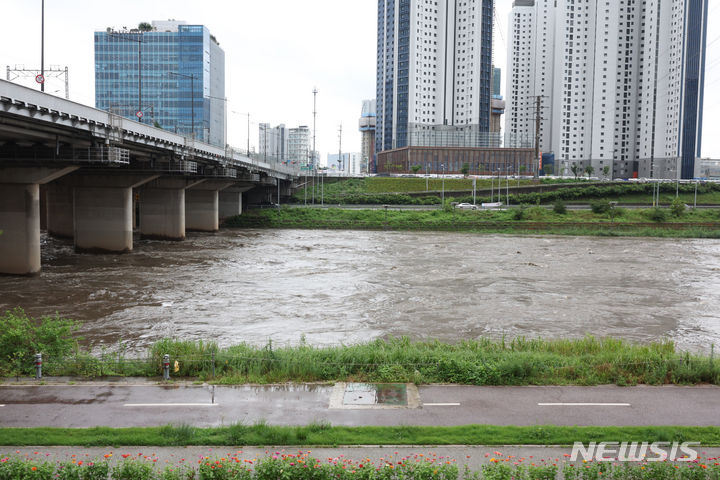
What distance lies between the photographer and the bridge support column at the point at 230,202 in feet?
320

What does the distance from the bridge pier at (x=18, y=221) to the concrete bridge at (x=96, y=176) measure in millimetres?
66

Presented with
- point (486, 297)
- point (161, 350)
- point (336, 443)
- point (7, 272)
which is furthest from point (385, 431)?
point (7, 272)

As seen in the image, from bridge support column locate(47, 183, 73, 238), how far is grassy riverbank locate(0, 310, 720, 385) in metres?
56.1

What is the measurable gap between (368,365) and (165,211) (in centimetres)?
5852

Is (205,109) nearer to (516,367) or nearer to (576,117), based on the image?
(576,117)

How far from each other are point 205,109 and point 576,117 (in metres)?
108

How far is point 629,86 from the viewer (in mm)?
184500

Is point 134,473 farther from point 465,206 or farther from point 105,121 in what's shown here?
point 465,206

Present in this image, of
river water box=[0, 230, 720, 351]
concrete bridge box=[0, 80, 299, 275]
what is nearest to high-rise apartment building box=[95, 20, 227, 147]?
concrete bridge box=[0, 80, 299, 275]

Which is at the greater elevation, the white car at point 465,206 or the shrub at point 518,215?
the white car at point 465,206

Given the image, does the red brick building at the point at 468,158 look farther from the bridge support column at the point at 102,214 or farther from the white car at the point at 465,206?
the bridge support column at the point at 102,214

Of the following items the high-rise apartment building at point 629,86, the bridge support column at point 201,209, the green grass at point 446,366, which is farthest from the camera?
the high-rise apartment building at point 629,86

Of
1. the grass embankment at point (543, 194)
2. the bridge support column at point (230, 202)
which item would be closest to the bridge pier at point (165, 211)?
the bridge support column at point (230, 202)

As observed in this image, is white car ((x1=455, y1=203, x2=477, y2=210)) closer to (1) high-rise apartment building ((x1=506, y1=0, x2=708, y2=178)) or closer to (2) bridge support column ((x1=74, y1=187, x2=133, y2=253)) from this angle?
(2) bridge support column ((x1=74, y1=187, x2=133, y2=253))
